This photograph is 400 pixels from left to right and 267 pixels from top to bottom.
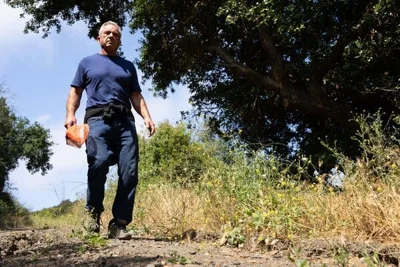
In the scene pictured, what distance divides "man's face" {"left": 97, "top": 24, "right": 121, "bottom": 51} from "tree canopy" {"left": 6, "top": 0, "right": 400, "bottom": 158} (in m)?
5.52

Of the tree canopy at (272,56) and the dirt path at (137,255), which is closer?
the dirt path at (137,255)

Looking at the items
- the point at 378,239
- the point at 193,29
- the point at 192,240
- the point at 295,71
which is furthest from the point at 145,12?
the point at 378,239

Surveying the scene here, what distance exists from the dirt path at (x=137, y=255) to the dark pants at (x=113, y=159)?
545 millimetres

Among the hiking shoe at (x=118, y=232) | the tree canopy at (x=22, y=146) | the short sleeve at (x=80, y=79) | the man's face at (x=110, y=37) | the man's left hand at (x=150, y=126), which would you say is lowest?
the hiking shoe at (x=118, y=232)

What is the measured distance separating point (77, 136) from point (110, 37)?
1.03 metres

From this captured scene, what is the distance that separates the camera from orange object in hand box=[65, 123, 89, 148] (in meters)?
4.46

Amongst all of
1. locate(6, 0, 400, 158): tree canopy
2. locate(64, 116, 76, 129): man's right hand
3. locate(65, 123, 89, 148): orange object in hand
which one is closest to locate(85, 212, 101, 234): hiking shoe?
locate(65, 123, 89, 148): orange object in hand

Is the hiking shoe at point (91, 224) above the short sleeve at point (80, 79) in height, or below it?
below

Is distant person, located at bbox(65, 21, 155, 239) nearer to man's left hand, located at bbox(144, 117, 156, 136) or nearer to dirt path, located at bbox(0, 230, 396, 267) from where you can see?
man's left hand, located at bbox(144, 117, 156, 136)

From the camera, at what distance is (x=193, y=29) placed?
13250 millimetres

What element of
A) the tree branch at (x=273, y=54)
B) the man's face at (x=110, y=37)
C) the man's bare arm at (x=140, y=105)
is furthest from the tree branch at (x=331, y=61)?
the man's face at (x=110, y=37)

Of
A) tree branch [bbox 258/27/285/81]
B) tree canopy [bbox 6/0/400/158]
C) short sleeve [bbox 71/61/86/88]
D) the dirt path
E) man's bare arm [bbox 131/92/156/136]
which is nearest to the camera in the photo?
the dirt path

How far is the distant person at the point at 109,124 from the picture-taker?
4488 millimetres

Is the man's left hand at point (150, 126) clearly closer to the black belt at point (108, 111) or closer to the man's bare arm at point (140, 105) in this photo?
the man's bare arm at point (140, 105)
